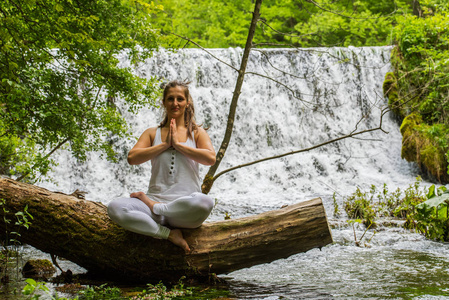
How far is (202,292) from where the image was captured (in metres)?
3.20

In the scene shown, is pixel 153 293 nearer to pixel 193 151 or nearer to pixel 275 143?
pixel 193 151

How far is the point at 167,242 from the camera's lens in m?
3.40

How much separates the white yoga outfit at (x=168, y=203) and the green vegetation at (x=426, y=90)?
8.11m

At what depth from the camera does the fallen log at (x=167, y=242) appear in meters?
3.40

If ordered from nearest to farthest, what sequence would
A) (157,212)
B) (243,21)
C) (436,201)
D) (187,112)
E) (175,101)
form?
(157,212) < (175,101) < (187,112) < (436,201) < (243,21)

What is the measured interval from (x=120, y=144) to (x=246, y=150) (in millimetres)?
3435

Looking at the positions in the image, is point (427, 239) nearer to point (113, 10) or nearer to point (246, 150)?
point (113, 10)

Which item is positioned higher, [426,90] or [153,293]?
[426,90]

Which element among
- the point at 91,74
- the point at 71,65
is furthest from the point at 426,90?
the point at 71,65

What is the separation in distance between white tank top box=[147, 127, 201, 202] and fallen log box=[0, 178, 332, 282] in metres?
0.36

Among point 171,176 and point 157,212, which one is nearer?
point 157,212

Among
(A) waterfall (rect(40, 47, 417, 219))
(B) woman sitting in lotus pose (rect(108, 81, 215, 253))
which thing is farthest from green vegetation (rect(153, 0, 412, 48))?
(B) woman sitting in lotus pose (rect(108, 81, 215, 253))

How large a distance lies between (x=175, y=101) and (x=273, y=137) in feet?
29.1

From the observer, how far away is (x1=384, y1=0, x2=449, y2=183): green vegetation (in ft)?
33.8
